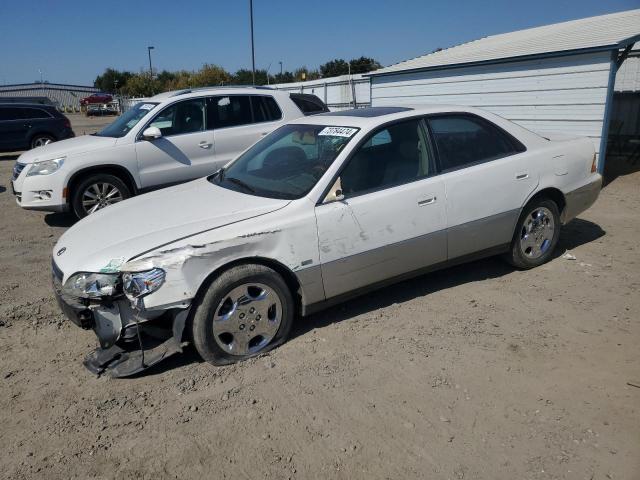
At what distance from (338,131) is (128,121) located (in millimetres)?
4638

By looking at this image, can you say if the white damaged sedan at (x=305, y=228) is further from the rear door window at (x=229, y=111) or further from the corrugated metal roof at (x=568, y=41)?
the corrugated metal roof at (x=568, y=41)

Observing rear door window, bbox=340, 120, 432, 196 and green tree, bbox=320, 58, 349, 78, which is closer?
rear door window, bbox=340, 120, 432, 196

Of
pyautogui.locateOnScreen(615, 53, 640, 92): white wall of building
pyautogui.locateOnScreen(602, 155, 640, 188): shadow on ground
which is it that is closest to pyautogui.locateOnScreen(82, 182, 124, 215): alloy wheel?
pyautogui.locateOnScreen(602, 155, 640, 188): shadow on ground

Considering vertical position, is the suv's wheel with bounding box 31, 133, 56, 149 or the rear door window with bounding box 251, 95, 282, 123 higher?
the rear door window with bounding box 251, 95, 282, 123

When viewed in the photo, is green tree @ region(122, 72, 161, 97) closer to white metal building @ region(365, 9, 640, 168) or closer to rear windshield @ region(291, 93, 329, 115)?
white metal building @ region(365, 9, 640, 168)

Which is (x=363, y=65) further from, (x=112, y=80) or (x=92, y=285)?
(x=92, y=285)

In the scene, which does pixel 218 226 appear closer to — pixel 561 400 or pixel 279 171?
pixel 279 171

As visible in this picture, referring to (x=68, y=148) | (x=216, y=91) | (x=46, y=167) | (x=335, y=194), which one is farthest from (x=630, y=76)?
(x=46, y=167)

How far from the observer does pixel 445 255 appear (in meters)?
4.37

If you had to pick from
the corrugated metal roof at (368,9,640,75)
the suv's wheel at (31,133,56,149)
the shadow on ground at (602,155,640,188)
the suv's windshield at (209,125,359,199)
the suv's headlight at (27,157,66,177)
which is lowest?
the shadow on ground at (602,155,640,188)

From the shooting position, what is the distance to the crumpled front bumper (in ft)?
10.8

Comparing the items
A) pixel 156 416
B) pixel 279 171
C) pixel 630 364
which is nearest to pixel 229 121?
pixel 279 171

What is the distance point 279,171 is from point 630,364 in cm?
283

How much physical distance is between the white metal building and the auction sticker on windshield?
5.98m
